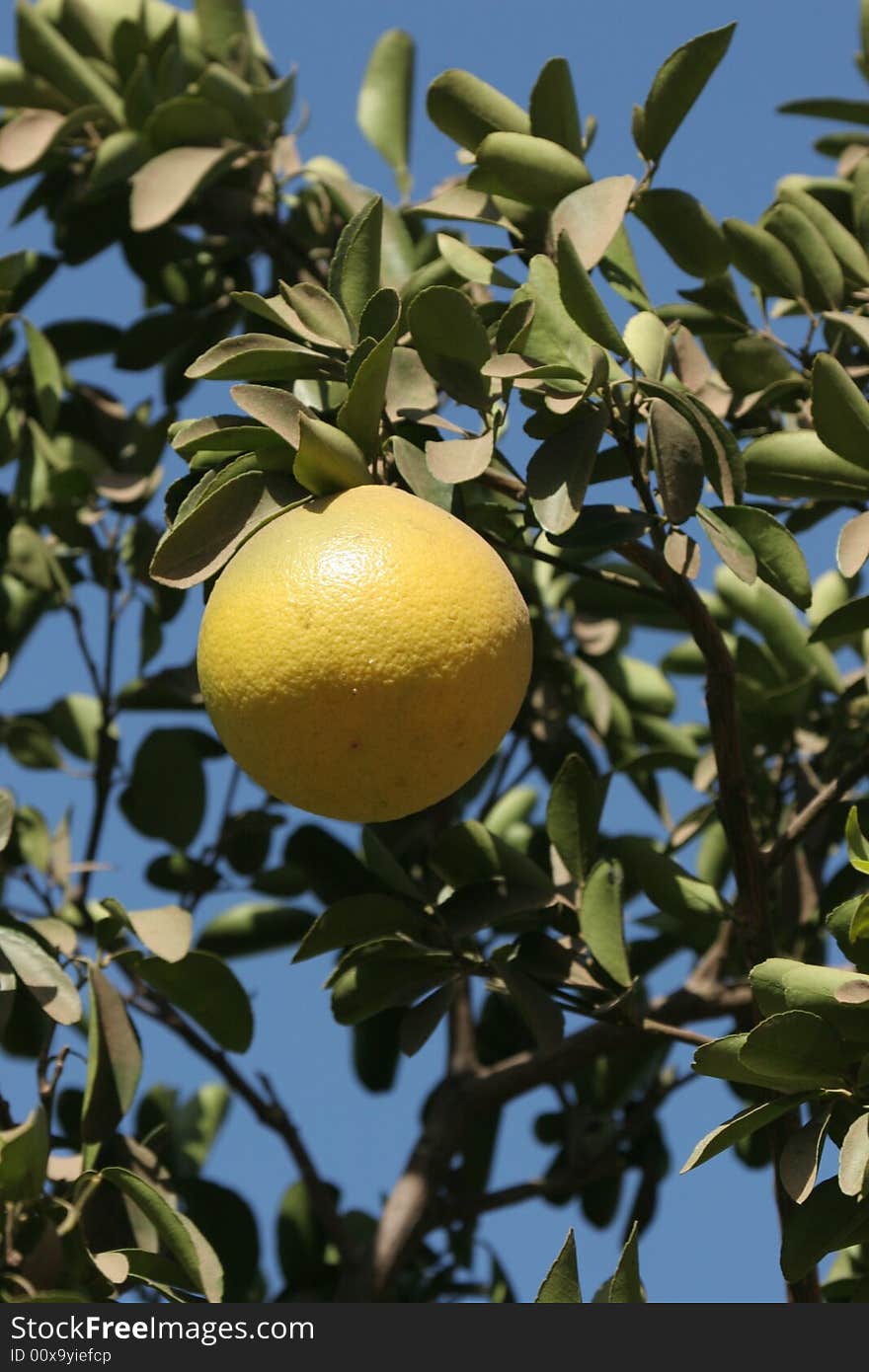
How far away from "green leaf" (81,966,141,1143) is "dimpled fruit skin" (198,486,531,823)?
18.4 inches

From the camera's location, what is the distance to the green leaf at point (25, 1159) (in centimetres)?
180

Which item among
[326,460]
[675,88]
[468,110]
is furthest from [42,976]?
[675,88]

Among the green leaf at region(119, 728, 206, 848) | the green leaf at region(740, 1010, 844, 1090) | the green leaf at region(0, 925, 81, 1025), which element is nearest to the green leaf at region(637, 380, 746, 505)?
the green leaf at region(740, 1010, 844, 1090)

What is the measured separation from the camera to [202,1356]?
5.52 ft

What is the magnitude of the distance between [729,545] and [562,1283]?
2.29 ft

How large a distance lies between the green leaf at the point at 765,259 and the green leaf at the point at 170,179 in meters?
0.74

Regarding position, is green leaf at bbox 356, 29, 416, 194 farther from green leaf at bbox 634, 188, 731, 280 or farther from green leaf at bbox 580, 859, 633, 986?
green leaf at bbox 580, 859, 633, 986

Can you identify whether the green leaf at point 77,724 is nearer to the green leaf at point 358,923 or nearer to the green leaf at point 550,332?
the green leaf at point 358,923

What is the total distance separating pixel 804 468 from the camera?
2012mm

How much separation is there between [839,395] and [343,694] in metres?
0.60

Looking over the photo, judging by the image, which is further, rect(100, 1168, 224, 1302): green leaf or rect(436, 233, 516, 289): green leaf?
rect(436, 233, 516, 289): green leaf

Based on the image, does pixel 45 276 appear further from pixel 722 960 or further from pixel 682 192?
pixel 722 960

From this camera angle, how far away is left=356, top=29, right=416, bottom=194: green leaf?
2877mm

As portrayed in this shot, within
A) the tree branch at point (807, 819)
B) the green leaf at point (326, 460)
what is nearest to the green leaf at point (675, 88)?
the green leaf at point (326, 460)
